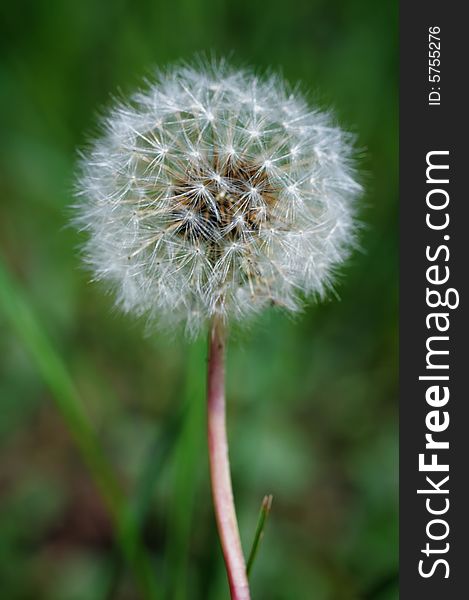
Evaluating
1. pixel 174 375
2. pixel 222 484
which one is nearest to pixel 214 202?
pixel 222 484

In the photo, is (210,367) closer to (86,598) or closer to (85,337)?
(86,598)

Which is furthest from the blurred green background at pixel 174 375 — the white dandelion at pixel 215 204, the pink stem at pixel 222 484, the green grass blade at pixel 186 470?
the pink stem at pixel 222 484

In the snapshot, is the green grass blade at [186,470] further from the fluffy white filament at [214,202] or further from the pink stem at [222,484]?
the pink stem at [222,484]

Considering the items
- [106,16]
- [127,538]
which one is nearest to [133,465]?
[127,538]

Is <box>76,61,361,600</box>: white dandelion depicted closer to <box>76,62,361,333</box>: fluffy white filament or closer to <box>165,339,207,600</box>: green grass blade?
<box>76,62,361,333</box>: fluffy white filament

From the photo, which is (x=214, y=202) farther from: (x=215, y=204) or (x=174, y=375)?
(x=174, y=375)

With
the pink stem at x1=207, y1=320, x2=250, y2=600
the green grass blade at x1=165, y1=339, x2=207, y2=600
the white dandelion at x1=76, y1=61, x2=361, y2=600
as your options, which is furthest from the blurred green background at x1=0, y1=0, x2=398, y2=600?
the pink stem at x1=207, y1=320, x2=250, y2=600
